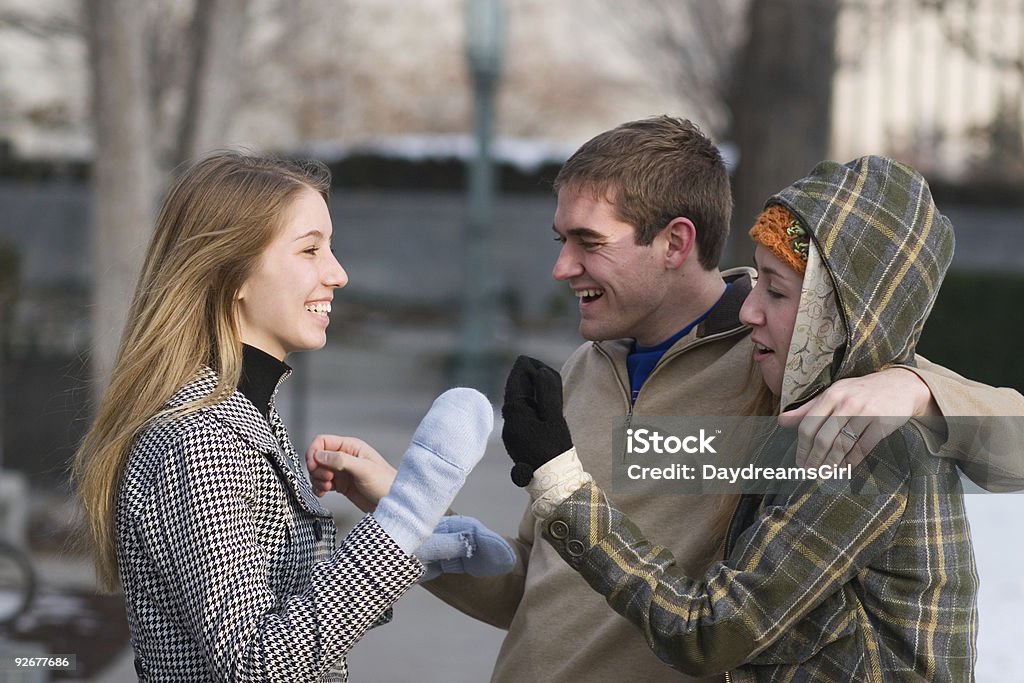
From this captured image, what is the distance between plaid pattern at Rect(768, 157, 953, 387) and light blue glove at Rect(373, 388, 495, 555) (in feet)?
2.07

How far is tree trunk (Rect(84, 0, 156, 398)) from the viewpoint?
8242 mm

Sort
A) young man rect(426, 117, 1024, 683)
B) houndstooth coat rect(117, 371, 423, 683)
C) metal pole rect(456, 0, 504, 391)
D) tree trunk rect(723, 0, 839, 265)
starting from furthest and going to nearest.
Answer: metal pole rect(456, 0, 504, 391) < tree trunk rect(723, 0, 839, 265) < young man rect(426, 117, 1024, 683) < houndstooth coat rect(117, 371, 423, 683)

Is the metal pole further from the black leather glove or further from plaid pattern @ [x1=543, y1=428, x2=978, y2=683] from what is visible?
plaid pattern @ [x1=543, y1=428, x2=978, y2=683]

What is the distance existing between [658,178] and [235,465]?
3.79ft

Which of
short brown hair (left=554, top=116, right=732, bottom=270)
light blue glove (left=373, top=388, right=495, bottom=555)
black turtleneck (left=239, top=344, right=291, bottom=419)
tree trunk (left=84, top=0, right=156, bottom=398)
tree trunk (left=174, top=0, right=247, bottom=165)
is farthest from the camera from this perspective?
tree trunk (left=174, top=0, right=247, bottom=165)

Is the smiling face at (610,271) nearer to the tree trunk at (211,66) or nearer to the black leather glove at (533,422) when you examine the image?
the black leather glove at (533,422)

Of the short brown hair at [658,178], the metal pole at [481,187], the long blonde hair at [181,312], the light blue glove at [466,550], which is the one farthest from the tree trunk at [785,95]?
the long blonde hair at [181,312]

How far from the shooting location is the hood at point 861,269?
213 centimetres

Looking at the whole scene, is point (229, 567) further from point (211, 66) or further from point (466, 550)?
point (211, 66)

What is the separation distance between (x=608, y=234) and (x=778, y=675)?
103 cm

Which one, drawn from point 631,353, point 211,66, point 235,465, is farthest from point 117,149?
point 235,465

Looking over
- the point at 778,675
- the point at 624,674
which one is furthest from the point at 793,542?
the point at 624,674

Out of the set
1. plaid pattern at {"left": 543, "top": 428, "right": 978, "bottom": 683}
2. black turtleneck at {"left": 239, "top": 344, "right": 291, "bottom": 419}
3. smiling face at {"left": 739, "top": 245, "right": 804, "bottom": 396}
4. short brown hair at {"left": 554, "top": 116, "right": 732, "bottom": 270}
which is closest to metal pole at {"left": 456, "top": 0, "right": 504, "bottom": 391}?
short brown hair at {"left": 554, "top": 116, "right": 732, "bottom": 270}

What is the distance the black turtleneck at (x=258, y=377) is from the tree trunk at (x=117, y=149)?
19.9ft
